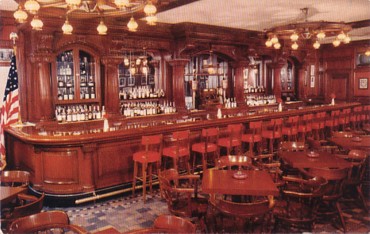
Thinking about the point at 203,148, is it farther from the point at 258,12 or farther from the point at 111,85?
the point at 258,12

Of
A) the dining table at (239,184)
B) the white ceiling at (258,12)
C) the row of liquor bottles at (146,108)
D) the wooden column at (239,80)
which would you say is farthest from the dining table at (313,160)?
the wooden column at (239,80)

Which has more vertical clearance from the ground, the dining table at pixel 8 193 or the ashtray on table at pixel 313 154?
the ashtray on table at pixel 313 154

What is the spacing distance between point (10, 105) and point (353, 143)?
6802 mm

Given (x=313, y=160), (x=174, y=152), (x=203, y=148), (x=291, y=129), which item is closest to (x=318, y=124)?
(x=291, y=129)

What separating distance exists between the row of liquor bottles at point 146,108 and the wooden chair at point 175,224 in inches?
249

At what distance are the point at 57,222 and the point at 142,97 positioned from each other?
6.72 meters

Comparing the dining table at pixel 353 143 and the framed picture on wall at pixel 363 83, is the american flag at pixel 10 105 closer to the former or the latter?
the dining table at pixel 353 143

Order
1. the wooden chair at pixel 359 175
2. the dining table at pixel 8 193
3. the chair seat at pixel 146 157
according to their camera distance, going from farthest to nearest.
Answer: the chair seat at pixel 146 157
the wooden chair at pixel 359 175
the dining table at pixel 8 193

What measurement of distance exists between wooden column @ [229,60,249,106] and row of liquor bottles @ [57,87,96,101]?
505 cm

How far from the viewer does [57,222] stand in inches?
113

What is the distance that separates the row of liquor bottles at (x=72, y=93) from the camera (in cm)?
778

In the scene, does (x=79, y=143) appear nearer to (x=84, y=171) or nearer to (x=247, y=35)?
(x=84, y=171)

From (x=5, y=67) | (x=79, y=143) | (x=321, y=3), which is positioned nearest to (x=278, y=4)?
Answer: (x=321, y=3)

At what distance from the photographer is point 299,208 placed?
408 cm
